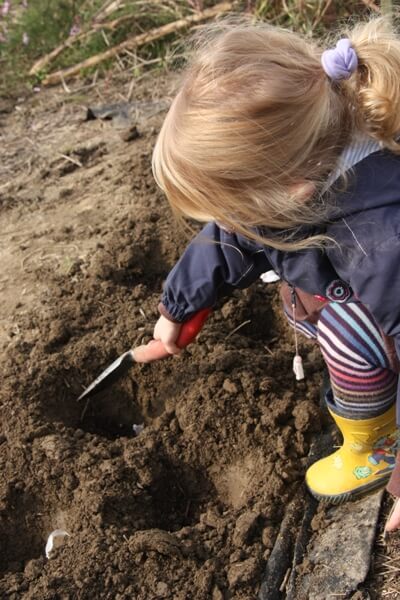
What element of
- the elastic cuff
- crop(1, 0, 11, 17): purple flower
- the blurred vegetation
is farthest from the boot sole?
crop(1, 0, 11, 17): purple flower

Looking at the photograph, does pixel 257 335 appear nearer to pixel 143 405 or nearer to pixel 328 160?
pixel 143 405

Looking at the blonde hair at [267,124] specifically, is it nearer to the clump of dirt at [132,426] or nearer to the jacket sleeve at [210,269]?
the jacket sleeve at [210,269]

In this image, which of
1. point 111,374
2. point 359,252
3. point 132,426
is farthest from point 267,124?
point 132,426

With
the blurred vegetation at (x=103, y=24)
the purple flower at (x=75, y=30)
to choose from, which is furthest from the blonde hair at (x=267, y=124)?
the purple flower at (x=75, y=30)

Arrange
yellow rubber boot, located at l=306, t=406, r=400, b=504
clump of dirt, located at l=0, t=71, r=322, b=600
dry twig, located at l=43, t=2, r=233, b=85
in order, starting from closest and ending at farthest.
A: clump of dirt, located at l=0, t=71, r=322, b=600, yellow rubber boot, located at l=306, t=406, r=400, b=504, dry twig, located at l=43, t=2, r=233, b=85

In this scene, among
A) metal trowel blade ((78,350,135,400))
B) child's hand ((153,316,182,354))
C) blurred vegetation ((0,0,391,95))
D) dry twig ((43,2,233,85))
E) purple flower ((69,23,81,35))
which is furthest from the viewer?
purple flower ((69,23,81,35))

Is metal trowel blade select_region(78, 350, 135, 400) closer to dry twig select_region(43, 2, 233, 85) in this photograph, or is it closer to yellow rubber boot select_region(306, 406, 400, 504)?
yellow rubber boot select_region(306, 406, 400, 504)

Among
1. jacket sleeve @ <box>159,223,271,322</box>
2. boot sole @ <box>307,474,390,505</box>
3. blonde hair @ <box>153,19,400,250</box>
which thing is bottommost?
boot sole @ <box>307,474,390,505</box>

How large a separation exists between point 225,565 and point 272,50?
127cm

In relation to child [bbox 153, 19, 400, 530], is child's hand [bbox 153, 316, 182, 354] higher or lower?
lower

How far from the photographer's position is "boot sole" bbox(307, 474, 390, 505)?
210 cm

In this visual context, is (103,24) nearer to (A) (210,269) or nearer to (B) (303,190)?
(A) (210,269)

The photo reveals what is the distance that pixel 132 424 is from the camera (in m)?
2.55

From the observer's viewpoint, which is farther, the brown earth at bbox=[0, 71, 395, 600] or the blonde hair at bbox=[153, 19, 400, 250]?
the brown earth at bbox=[0, 71, 395, 600]
